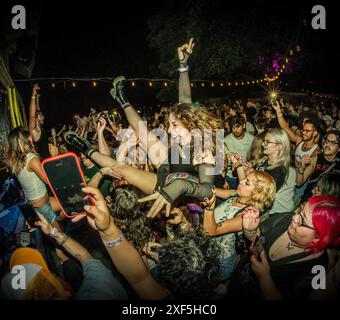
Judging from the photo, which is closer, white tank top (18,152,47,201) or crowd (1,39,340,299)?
crowd (1,39,340,299)

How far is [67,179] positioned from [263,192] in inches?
68.9

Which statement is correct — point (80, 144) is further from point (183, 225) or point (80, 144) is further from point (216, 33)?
point (216, 33)

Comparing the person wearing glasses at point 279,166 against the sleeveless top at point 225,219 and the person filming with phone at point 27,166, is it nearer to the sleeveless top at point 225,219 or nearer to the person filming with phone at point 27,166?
the sleeveless top at point 225,219

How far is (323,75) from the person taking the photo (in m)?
15.0

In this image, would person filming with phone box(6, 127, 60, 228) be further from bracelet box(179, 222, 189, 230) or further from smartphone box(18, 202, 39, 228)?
bracelet box(179, 222, 189, 230)

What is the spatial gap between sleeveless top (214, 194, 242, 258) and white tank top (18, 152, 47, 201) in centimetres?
180

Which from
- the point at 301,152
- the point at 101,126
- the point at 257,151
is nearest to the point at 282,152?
the point at 257,151

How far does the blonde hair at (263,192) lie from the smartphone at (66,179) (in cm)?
151

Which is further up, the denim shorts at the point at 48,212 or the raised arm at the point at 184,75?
the raised arm at the point at 184,75

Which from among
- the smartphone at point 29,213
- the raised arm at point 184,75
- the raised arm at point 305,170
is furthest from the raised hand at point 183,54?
the smartphone at point 29,213

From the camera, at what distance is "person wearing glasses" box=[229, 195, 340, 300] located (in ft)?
6.48

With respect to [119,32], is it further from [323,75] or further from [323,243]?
[323,75]

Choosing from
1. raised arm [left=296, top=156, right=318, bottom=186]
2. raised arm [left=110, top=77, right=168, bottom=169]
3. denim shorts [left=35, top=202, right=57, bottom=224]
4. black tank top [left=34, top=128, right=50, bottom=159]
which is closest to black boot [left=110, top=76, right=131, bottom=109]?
raised arm [left=110, top=77, right=168, bottom=169]

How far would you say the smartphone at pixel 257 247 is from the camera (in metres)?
2.11
